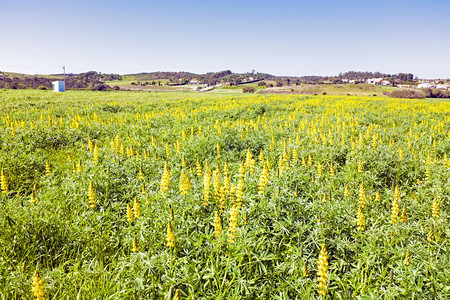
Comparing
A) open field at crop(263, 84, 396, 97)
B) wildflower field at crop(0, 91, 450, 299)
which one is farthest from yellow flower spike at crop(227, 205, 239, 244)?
open field at crop(263, 84, 396, 97)

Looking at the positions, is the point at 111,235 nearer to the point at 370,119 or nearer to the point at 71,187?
the point at 71,187

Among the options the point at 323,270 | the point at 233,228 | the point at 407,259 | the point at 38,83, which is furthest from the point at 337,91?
the point at 38,83

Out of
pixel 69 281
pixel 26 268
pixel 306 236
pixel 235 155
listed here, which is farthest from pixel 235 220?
pixel 235 155

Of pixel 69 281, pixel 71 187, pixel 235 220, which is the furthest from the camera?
pixel 71 187

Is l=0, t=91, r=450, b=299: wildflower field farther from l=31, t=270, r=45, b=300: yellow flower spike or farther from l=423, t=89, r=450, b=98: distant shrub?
l=423, t=89, r=450, b=98: distant shrub

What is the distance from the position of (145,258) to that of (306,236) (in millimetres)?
2028

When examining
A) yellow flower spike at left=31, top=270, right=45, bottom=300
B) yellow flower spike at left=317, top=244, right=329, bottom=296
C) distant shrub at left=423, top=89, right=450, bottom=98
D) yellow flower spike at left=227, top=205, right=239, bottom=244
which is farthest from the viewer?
distant shrub at left=423, top=89, right=450, bottom=98

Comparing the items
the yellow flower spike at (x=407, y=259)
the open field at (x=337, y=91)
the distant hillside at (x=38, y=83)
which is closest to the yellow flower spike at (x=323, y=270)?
the yellow flower spike at (x=407, y=259)

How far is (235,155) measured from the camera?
26.9ft

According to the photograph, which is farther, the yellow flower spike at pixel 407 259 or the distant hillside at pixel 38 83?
the distant hillside at pixel 38 83

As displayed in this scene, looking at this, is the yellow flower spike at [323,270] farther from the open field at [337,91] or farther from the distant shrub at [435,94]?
the distant shrub at [435,94]

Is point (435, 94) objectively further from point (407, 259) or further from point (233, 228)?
point (233, 228)

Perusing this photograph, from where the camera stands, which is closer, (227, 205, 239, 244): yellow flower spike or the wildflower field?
the wildflower field

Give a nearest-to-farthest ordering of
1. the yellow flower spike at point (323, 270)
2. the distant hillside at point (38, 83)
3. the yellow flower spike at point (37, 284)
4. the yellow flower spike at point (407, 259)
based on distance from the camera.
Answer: the yellow flower spike at point (37, 284), the yellow flower spike at point (323, 270), the yellow flower spike at point (407, 259), the distant hillside at point (38, 83)
